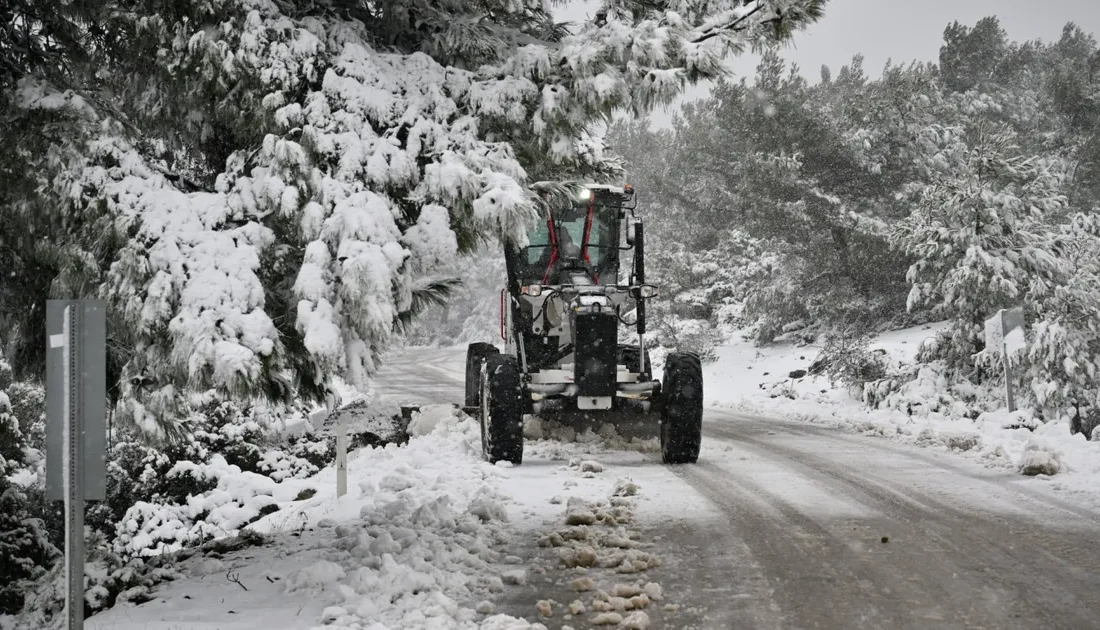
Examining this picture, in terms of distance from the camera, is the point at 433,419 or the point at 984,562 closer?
the point at 984,562

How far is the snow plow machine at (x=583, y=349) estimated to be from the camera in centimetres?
858

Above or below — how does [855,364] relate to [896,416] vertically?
above

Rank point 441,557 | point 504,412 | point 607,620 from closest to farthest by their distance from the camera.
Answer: point 607,620 → point 441,557 → point 504,412

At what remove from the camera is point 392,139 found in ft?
17.6

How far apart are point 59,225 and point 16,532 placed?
16.0 feet

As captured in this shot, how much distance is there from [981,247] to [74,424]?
1365 cm

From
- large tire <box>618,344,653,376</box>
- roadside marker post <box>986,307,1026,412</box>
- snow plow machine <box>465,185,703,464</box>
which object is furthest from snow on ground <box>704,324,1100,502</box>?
large tire <box>618,344,653,376</box>

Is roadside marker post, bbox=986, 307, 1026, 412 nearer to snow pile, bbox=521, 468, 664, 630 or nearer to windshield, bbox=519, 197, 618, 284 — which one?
windshield, bbox=519, 197, 618, 284

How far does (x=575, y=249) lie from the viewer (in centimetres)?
1018

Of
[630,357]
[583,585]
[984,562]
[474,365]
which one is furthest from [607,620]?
[474,365]

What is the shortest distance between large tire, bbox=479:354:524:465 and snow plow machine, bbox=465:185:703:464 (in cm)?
1

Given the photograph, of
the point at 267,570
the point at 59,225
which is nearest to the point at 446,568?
the point at 267,570

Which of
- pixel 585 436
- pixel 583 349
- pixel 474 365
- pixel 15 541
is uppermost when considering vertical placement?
pixel 583 349

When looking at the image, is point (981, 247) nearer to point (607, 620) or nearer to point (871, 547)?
point (871, 547)
